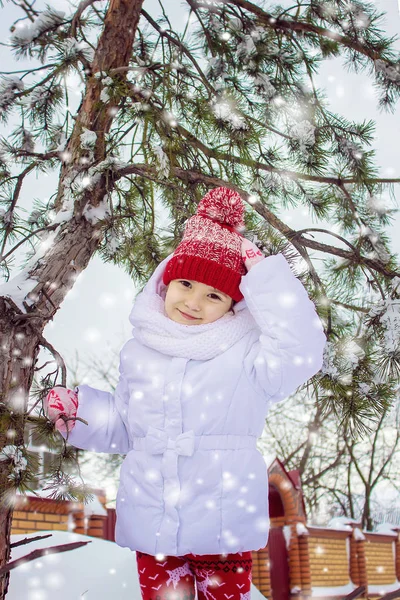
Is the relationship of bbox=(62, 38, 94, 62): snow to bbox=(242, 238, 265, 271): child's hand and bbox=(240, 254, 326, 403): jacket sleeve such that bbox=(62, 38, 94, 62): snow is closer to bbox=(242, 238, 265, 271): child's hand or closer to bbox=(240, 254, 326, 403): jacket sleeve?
bbox=(242, 238, 265, 271): child's hand

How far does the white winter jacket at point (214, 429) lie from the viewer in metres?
1.37

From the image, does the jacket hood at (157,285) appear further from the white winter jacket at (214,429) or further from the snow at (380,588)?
the snow at (380,588)

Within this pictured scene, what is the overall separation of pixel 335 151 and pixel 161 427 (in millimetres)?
1311

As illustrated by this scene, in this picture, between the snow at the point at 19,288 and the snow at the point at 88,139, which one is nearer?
the snow at the point at 19,288

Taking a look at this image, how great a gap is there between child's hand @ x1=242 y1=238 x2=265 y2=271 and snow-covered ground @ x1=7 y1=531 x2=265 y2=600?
39.7 inches

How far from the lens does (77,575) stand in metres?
1.93

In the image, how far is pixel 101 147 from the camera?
75.0 inches

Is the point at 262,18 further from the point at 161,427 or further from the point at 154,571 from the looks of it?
the point at 154,571

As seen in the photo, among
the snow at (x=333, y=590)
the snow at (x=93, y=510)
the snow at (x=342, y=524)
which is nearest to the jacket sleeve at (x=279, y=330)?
the snow at (x=93, y=510)

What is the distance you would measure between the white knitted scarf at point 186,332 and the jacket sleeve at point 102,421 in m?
0.16

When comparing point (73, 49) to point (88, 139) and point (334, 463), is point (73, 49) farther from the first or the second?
point (334, 463)

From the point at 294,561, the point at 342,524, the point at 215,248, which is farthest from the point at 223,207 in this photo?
the point at 342,524

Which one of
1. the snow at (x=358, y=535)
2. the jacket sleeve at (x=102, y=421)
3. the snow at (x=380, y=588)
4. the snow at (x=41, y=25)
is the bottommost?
the snow at (x=380, y=588)

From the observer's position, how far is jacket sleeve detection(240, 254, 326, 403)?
1424 millimetres
